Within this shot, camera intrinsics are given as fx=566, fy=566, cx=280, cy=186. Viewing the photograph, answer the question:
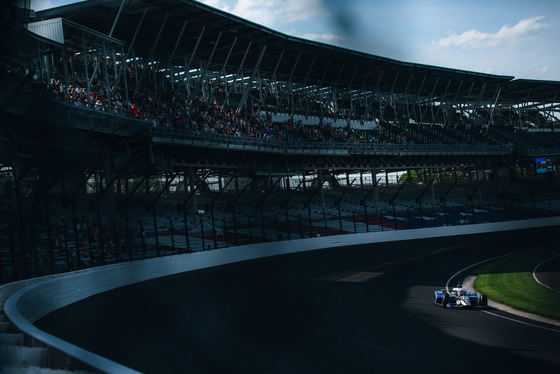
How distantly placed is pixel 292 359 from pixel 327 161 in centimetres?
3963

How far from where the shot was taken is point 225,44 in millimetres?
44062

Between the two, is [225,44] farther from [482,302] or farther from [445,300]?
[482,302]

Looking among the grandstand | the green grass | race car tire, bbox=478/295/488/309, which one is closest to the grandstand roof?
the grandstand

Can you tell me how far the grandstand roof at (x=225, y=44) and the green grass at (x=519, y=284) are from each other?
32.0 ft

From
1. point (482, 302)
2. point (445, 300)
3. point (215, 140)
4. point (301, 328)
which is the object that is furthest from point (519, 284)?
point (215, 140)

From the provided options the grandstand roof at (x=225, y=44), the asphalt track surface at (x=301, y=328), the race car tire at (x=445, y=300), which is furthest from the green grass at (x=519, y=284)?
the grandstand roof at (x=225, y=44)

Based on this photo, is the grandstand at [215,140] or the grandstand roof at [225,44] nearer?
the grandstand at [215,140]

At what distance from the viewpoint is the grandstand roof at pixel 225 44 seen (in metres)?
33.7

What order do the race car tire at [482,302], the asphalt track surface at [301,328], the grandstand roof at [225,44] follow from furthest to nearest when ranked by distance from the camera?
the grandstand roof at [225,44] < the race car tire at [482,302] < the asphalt track surface at [301,328]

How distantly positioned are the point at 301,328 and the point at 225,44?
116 ft

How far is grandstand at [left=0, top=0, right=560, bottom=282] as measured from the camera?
15.4 m

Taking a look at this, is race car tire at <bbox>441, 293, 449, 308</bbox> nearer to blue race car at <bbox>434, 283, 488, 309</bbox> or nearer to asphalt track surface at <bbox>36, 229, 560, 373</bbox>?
blue race car at <bbox>434, 283, 488, 309</bbox>

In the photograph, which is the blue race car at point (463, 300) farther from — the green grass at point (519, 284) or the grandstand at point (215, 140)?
the grandstand at point (215, 140)

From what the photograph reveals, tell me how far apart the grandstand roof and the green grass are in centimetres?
975
